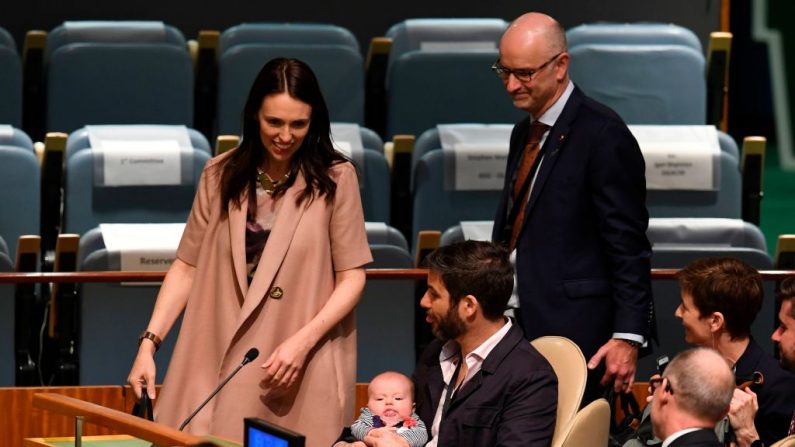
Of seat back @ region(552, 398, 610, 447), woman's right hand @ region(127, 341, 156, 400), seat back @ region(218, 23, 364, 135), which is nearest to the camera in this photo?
seat back @ region(552, 398, 610, 447)

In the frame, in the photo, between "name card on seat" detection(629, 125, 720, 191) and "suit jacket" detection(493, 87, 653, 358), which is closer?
"suit jacket" detection(493, 87, 653, 358)

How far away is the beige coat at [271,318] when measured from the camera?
271 centimetres

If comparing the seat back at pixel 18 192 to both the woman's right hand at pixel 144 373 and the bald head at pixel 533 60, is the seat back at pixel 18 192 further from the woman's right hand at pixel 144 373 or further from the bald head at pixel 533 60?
the bald head at pixel 533 60

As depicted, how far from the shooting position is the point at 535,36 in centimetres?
293

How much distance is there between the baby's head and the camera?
9.20 feet

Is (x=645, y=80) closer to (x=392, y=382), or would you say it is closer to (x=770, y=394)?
(x=770, y=394)

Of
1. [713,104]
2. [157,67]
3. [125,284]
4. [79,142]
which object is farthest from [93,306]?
[713,104]

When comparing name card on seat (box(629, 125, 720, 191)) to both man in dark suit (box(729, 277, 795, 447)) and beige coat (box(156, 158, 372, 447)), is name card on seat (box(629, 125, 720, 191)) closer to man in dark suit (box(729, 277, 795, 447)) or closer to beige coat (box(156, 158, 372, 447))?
man in dark suit (box(729, 277, 795, 447))

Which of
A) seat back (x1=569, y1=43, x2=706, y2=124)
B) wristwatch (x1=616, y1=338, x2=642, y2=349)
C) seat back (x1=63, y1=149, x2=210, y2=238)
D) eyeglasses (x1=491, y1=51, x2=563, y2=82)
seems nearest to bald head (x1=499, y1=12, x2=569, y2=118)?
eyeglasses (x1=491, y1=51, x2=563, y2=82)

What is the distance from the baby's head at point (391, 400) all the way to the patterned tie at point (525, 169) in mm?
420

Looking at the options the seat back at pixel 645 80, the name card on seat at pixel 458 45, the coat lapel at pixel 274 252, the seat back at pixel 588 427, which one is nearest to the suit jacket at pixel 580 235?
the seat back at pixel 588 427

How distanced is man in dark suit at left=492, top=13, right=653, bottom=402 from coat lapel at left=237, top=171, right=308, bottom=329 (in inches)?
20.0

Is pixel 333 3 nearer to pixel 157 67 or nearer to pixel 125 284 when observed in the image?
pixel 157 67

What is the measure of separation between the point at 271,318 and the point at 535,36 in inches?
29.9
